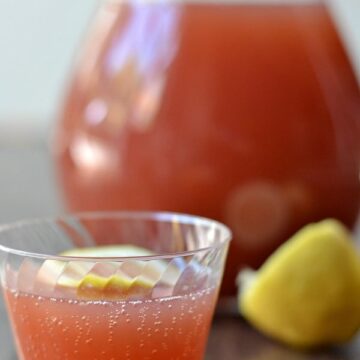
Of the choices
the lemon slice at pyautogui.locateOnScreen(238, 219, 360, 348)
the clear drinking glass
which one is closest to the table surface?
the lemon slice at pyautogui.locateOnScreen(238, 219, 360, 348)

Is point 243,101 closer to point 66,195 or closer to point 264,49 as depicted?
point 264,49

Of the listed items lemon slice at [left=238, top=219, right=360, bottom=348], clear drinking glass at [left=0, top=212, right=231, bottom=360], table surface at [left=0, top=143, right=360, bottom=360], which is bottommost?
table surface at [left=0, top=143, right=360, bottom=360]

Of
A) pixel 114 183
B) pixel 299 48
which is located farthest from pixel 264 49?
pixel 114 183

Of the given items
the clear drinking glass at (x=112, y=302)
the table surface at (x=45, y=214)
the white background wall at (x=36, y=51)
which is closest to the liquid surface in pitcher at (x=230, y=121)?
the table surface at (x=45, y=214)

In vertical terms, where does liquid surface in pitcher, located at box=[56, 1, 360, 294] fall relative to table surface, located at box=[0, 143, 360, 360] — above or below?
above

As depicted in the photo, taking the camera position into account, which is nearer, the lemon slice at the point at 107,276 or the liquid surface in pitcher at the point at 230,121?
the lemon slice at the point at 107,276

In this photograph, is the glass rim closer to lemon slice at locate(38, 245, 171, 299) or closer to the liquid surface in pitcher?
lemon slice at locate(38, 245, 171, 299)

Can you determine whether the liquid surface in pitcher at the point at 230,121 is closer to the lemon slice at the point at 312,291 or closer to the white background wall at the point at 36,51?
the lemon slice at the point at 312,291
